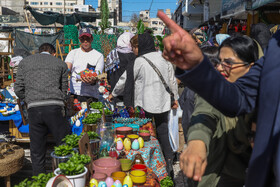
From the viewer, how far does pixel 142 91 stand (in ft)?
12.4

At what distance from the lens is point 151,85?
3684mm

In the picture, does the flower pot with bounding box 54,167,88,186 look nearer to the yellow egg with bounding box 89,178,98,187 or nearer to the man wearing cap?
the yellow egg with bounding box 89,178,98,187

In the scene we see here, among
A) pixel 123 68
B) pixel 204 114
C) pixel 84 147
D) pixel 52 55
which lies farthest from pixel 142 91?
pixel 204 114

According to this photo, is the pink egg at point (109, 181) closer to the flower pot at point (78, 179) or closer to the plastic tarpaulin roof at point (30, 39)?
the flower pot at point (78, 179)

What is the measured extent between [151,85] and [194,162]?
2.77 m

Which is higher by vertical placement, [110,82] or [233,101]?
[233,101]

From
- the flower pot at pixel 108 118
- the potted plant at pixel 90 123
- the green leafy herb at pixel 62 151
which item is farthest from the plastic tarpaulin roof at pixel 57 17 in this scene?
the green leafy herb at pixel 62 151

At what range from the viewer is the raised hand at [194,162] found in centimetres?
92

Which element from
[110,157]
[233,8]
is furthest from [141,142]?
[233,8]

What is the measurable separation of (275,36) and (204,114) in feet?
1.64

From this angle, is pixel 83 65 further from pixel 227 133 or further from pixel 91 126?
pixel 227 133

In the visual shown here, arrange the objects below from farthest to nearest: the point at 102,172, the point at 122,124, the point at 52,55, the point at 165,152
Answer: the point at 165,152
the point at 52,55
the point at 122,124
the point at 102,172

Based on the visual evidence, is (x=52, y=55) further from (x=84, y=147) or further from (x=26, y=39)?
(x=26, y=39)

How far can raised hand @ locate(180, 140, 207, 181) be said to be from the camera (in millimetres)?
917
